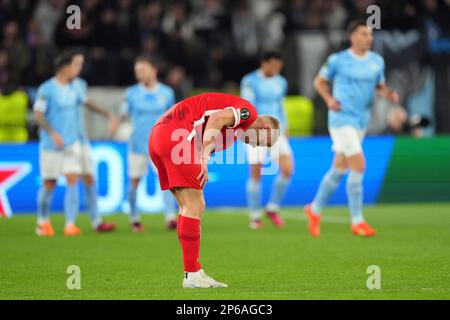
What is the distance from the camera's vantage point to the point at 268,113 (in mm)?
15172

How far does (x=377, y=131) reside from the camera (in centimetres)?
2192

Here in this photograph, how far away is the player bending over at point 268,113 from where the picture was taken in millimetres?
14875

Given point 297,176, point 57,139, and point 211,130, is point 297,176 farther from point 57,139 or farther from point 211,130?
point 211,130

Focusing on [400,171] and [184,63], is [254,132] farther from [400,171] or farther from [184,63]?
[184,63]

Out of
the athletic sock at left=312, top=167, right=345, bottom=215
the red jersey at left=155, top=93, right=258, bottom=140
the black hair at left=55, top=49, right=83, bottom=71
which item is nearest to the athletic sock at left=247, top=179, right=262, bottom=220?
the athletic sock at left=312, top=167, right=345, bottom=215

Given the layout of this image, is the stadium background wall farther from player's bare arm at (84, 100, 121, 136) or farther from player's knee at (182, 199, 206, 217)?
player's knee at (182, 199, 206, 217)

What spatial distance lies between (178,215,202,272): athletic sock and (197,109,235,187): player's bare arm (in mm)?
396

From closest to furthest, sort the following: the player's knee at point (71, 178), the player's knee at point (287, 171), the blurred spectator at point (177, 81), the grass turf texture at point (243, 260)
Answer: the grass turf texture at point (243, 260) → the player's knee at point (71, 178) → the player's knee at point (287, 171) → the blurred spectator at point (177, 81)

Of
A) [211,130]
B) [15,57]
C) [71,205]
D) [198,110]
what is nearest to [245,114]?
[211,130]

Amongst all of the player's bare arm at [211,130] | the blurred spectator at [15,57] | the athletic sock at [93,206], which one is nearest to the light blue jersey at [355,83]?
the athletic sock at [93,206]

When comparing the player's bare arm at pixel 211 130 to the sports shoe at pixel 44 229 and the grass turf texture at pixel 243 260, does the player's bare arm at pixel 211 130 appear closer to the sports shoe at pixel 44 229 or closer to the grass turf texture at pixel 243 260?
the grass turf texture at pixel 243 260

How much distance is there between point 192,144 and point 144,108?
620 centimetres

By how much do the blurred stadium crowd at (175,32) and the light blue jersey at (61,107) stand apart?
552cm
